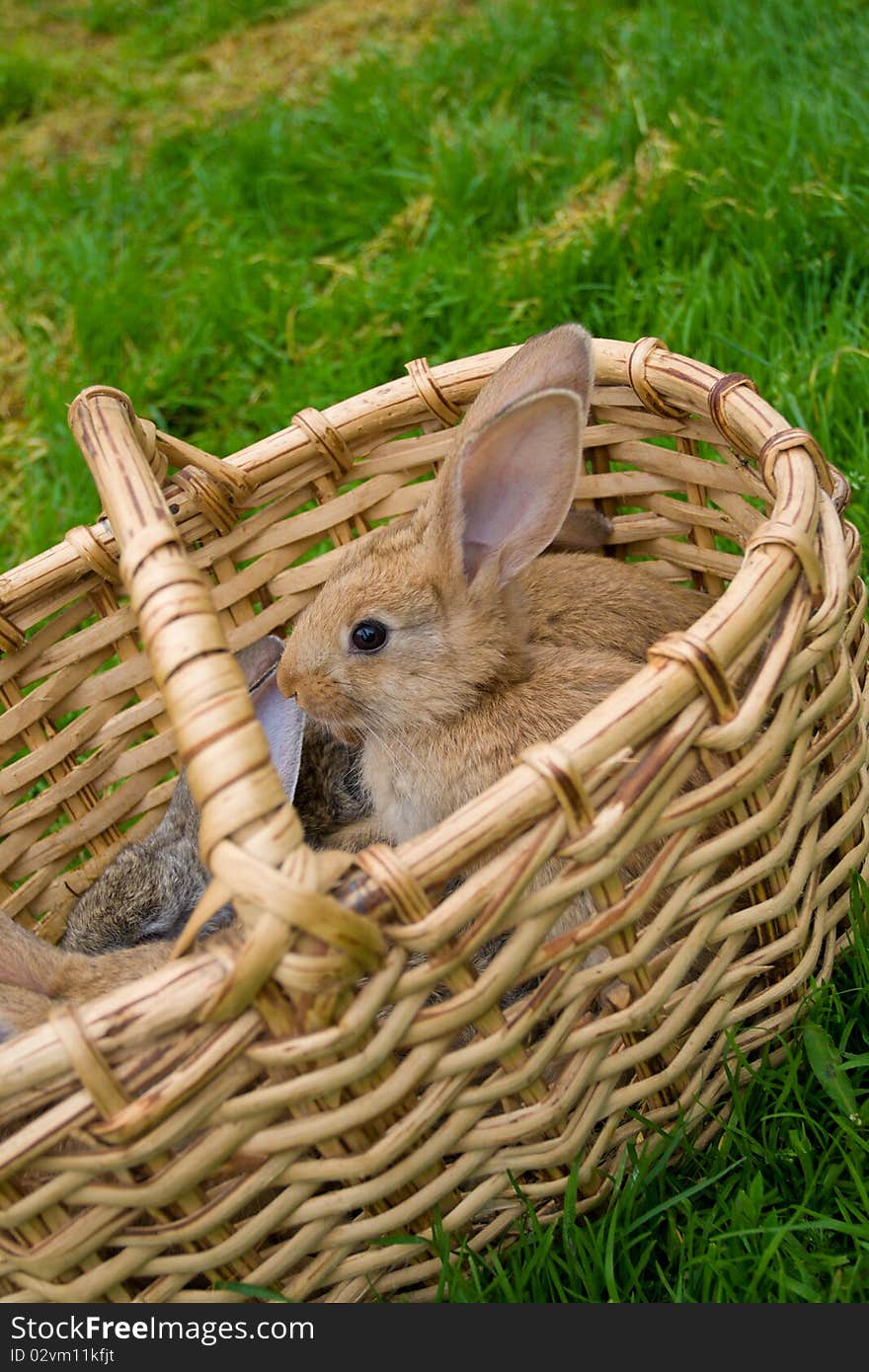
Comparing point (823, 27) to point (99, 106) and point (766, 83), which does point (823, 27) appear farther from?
point (99, 106)

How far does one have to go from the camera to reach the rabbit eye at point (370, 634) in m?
2.57

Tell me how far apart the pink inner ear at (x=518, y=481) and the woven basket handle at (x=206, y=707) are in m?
0.69

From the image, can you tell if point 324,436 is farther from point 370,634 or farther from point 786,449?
point 786,449

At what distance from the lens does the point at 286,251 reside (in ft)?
13.9

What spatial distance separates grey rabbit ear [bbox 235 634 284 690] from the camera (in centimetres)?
286

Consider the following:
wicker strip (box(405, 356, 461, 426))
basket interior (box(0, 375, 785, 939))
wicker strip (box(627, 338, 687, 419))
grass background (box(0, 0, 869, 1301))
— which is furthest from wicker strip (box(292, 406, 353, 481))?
grass background (box(0, 0, 869, 1301))

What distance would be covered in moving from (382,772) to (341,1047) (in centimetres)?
102

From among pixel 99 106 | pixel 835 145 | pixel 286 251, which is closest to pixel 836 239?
pixel 835 145

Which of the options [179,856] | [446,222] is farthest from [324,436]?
[446,222]

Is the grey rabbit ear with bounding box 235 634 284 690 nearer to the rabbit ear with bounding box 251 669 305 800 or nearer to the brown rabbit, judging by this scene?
the rabbit ear with bounding box 251 669 305 800

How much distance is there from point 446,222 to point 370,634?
1927 mm

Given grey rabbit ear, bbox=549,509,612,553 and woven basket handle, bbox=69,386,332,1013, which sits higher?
woven basket handle, bbox=69,386,332,1013

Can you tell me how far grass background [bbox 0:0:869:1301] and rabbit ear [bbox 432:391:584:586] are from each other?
0.76 meters

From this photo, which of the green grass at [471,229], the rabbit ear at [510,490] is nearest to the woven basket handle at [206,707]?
the rabbit ear at [510,490]
